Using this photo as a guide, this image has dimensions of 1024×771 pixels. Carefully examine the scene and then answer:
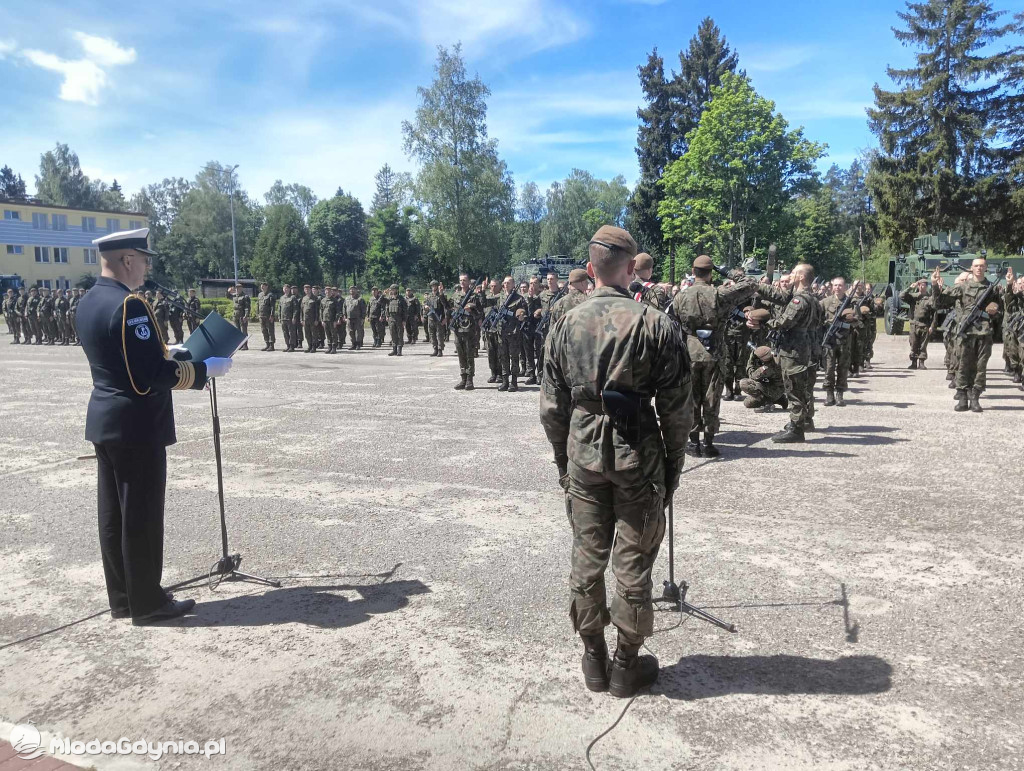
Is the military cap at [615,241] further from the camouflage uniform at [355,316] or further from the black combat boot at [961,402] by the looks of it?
the camouflage uniform at [355,316]

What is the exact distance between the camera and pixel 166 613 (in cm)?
409

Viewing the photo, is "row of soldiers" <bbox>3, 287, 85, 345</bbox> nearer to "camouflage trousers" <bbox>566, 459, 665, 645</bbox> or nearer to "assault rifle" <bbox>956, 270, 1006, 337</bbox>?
"assault rifle" <bbox>956, 270, 1006, 337</bbox>

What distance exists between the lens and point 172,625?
13.3 feet

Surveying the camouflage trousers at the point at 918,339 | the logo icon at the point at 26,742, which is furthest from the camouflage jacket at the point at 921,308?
the logo icon at the point at 26,742

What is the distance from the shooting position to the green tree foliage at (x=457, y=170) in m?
47.8

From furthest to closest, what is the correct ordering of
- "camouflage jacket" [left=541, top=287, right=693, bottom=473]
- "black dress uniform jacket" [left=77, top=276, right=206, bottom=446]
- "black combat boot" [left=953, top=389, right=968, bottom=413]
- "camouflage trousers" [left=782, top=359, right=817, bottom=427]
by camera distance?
"black combat boot" [left=953, top=389, right=968, bottom=413] < "camouflage trousers" [left=782, top=359, right=817, bottom=427] < "black dress uniform jacket" [left=77, top=276, right=206, bottom=446] < "camouflage jacket" [left=541, top=287, right=693, bottom=473]

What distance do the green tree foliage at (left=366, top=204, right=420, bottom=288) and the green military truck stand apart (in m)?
49.5

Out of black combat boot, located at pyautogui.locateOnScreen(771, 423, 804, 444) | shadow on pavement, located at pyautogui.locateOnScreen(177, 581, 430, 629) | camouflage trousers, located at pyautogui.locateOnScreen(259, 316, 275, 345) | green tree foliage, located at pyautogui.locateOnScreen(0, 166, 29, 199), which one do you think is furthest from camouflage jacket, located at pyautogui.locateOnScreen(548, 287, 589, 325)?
green tree foliage, located at pyautogui.locateOnScreen(0, 166, 29, 199)

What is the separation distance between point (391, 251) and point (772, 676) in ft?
227

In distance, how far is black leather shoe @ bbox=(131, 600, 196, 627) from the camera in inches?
158

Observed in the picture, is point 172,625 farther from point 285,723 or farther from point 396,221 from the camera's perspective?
point 396,221

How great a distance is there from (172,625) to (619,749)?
253 cm

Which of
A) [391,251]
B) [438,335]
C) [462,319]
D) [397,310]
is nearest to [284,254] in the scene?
[391,251]

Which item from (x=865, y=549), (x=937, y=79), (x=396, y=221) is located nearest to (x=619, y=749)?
(x=865, y=549)
